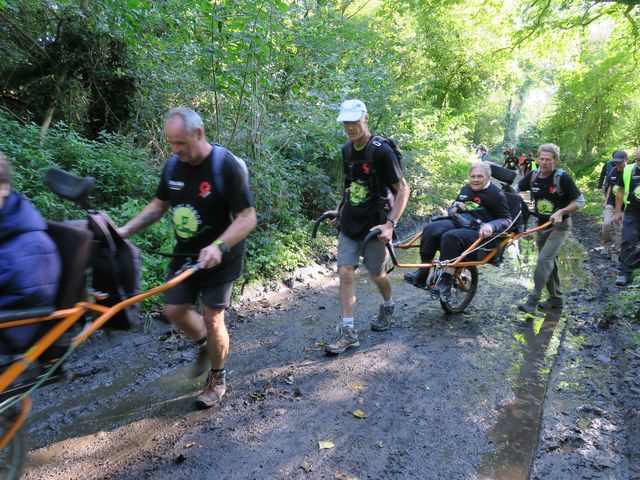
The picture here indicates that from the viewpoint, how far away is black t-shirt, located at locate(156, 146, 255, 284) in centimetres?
297

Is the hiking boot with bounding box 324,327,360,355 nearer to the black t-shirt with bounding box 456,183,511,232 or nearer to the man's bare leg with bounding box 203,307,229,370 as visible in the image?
the man's bare leg with bounding box 203,307,229,370

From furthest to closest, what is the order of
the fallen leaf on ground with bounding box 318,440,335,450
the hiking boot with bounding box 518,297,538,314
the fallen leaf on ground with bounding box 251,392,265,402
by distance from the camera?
the hiking boot with bounding box 518,297,538,314 → the fallen leaf on ground with bounding box 251,392,265,402 → the fallen leaf on ground with bounding box 318,440,335,450

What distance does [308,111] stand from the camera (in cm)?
788

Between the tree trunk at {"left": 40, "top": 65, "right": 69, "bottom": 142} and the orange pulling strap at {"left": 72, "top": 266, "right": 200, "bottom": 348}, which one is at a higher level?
the tree trunk at {"left": 40, "top": 65, "right": 69, "bottom": 142}

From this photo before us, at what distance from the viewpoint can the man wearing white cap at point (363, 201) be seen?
4070 mm

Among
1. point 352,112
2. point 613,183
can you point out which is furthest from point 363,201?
point 613,183

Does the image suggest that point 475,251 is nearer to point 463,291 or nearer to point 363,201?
point 463,291

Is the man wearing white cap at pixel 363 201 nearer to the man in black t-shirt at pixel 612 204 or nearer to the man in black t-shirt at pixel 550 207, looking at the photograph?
the man in black t-shirt at pixel 550 207

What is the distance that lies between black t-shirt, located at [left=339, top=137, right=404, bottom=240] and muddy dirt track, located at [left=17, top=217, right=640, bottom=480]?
1.42 metres

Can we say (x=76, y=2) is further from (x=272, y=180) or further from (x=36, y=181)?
(x=272, y=180)

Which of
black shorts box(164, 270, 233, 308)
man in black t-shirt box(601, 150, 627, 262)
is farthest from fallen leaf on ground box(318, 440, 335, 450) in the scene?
man in black t-shirt box(601, 150, 627, 262)

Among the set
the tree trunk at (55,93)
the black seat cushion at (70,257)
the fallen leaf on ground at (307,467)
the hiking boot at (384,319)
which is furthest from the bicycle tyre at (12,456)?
the tree trunk at (55,93)

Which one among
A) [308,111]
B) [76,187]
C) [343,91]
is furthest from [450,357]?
[343,91]

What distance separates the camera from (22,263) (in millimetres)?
1981
